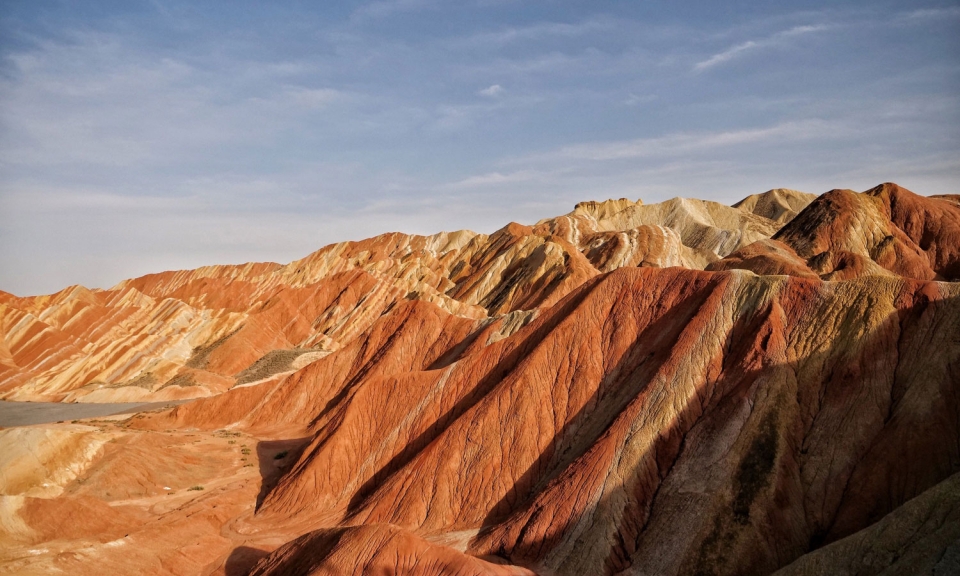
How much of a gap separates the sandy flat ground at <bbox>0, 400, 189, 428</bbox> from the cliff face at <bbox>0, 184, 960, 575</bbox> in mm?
9279

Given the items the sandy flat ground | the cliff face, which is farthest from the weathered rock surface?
the sandy flat ground

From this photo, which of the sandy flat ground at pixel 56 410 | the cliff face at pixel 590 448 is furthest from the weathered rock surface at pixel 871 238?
the sandy flat ground at pixel 56 410

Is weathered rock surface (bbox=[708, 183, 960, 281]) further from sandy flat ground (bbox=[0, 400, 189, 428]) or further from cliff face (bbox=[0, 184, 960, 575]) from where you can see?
sandy flat ground (bbox=[0, 400, 189, 428])

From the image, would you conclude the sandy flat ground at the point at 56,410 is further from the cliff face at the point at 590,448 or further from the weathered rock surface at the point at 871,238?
the weathered rock surface at the point at 871,238

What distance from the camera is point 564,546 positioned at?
27828 mm

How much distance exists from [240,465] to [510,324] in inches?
805

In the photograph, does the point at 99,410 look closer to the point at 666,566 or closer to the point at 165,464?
the point at 165,464

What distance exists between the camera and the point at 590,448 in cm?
3080

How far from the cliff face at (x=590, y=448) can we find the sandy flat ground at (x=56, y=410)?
9.28 metres

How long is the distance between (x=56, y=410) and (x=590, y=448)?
5869 cm

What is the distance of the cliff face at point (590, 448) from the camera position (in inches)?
995

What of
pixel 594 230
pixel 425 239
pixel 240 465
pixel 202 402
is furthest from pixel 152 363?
pixel 594 230

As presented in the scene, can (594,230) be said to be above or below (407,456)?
above

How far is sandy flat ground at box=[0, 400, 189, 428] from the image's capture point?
62469 millimetres
